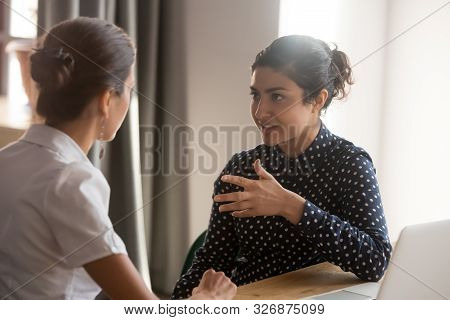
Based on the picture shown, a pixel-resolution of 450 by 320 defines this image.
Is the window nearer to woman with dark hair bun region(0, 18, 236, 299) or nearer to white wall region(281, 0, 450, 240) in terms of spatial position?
woman with dark hair bun region(0, 18, 236, 299)

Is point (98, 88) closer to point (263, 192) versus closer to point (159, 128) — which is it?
point (263, 192)

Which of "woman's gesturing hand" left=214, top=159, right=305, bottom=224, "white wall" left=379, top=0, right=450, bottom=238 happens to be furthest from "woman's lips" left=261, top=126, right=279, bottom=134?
"white wall" left=379, top=0, right=450, bottom=238

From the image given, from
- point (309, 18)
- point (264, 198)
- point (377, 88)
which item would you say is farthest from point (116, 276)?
point (377, 88)

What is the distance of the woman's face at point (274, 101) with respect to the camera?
919 mm

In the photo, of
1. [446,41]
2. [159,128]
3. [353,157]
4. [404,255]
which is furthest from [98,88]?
[446,41]

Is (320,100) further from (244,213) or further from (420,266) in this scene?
(420,266)

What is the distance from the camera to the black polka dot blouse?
93 centimetres

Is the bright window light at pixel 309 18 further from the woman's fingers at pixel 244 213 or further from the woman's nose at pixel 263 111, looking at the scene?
the woman's fingers at pixel 244 213

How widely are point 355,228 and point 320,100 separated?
0.20 meters

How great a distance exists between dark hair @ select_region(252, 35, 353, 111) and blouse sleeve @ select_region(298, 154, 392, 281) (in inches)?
5.1

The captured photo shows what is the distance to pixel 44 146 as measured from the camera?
0.60 meters

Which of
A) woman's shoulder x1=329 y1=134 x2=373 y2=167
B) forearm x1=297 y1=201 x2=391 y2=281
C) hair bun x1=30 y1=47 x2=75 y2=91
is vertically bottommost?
forearm x1=297 y1=201 x2=391 y2=281

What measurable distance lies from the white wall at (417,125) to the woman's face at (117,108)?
1.02 meters
